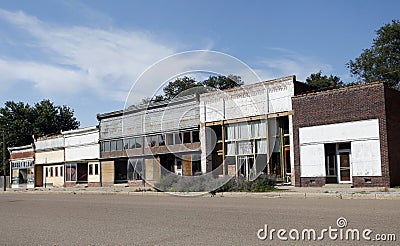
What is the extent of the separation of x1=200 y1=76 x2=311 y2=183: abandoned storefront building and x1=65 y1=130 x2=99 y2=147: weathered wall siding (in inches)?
654

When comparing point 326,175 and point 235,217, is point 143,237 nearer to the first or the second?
point 235,217

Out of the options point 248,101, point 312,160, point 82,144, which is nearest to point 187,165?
point 248,101

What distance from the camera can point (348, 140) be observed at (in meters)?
28.2

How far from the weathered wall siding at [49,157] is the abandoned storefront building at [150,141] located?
28.9ft

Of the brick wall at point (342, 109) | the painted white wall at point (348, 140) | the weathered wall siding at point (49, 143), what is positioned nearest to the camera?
the brick wall at point (342, 109)

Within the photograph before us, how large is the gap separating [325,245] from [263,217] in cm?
482

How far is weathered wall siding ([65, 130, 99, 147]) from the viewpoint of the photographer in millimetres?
51375

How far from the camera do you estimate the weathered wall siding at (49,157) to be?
56438 millimetres

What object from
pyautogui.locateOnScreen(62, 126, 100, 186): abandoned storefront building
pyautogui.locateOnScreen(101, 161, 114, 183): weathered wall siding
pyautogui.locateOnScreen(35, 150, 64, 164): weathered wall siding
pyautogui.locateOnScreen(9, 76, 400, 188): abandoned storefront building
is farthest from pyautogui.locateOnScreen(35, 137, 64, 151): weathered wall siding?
pyautogui.locateOnScreen(101, 161, 114, 183): weathered wall siding

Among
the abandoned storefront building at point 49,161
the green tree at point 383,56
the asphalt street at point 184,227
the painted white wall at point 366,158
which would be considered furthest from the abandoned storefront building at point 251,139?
the green tree at point 383,56

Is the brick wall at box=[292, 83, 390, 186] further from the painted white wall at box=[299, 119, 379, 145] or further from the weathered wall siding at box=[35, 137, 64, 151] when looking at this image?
the weathered wall siding at box=[35, 137, 64, 151]

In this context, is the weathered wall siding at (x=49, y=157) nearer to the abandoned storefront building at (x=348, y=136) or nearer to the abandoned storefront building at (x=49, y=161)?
the abandoned storefront building at (x=49, y=161)

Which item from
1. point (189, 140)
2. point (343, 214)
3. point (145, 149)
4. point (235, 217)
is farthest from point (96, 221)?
point (145, 149)

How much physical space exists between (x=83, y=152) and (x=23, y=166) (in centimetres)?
1563
